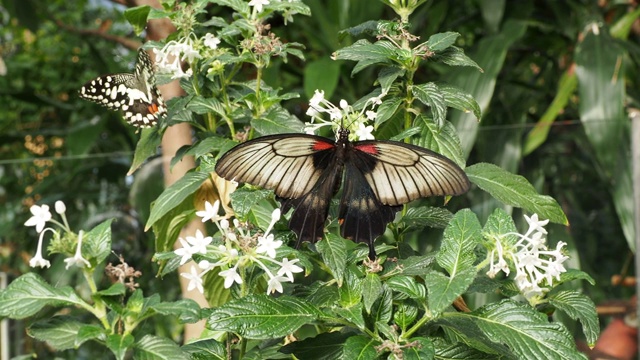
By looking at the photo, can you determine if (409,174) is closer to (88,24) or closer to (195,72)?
(195,72)

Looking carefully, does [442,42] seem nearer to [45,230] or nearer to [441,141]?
[441,141]

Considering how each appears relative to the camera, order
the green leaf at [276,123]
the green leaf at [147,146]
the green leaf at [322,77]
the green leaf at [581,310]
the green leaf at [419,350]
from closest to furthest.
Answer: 1. the green leaf at [419,350]
2. the green leaf at [581,310]
3. the green leaf at [276,123]
4. the green leaf at [147,146]
5. the green leaf at [322,77]

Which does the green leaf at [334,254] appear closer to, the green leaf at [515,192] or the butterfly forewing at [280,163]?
the butterfly forewing at [280,163]

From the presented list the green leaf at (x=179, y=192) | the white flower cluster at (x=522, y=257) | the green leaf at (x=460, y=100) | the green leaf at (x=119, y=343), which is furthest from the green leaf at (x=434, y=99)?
the green leaf at (x=119, y=343)

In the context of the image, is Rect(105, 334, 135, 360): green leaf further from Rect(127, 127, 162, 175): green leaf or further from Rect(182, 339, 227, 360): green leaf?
Rect(127, 127, 162, 175): green leaf

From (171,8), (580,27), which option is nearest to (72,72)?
(580,27)
